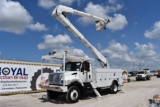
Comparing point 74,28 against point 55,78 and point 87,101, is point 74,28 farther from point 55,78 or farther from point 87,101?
point 87,101

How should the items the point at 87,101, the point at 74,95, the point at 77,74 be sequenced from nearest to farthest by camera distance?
the point at 74,95 < the point at 87,101 < the point at 77,74

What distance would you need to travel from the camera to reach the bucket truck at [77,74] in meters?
14.9

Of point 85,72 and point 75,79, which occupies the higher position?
point 85,72

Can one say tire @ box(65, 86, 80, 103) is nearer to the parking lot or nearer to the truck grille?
the parking lot

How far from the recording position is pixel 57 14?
17266mm

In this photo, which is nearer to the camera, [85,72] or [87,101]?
[87,101]

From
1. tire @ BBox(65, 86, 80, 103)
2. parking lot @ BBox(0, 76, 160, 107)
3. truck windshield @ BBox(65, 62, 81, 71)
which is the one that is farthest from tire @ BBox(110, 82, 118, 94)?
tire @ BBox(65, 86, 80, 103)

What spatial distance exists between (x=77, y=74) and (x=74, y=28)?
4.29 metres

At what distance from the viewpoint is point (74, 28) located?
1833cm

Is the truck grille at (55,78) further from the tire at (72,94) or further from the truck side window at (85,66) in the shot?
the truck side window at (85,66)

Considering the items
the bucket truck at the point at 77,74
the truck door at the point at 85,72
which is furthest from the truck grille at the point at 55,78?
the truck door at the point at 85,72

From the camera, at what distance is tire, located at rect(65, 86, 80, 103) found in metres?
14.5

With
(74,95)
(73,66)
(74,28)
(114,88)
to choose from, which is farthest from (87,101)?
(74,28)

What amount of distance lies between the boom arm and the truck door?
9.79 ft
